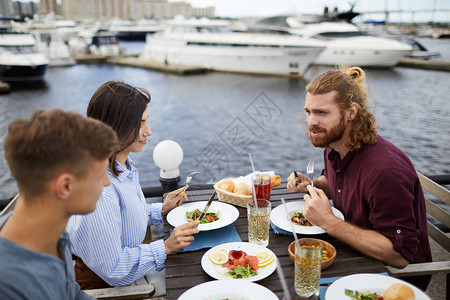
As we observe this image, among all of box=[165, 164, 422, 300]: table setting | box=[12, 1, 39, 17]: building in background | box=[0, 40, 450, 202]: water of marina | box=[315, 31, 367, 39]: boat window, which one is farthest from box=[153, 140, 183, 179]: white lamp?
box=[12, 1, 39, 17]: building in background

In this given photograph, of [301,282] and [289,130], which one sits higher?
[301,282]

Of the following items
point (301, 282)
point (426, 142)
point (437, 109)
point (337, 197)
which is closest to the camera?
point (301, 282)

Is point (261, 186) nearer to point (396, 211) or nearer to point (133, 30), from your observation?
point (396, 211)

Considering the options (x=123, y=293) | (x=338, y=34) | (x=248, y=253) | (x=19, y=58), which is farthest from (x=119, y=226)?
(x=338, y=34)

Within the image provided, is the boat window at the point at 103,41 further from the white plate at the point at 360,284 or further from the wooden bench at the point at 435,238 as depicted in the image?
the white plate at the point at 360,284

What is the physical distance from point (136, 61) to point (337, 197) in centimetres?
3418

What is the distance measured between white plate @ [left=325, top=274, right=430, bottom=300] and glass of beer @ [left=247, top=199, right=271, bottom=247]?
0.54 metres

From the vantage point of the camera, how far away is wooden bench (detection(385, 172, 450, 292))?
1978 millimetres

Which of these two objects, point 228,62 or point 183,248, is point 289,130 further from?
point 228,62

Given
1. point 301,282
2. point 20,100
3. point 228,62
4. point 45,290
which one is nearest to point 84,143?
point 45,290

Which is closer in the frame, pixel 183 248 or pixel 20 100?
pixel 183 248

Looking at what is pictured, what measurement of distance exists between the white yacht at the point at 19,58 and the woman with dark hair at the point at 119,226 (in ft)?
83.4

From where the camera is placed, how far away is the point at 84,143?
4.12 feet

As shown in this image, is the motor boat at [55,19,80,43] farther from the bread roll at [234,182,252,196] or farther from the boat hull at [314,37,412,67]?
the bread roll at [234,182,252,196]
